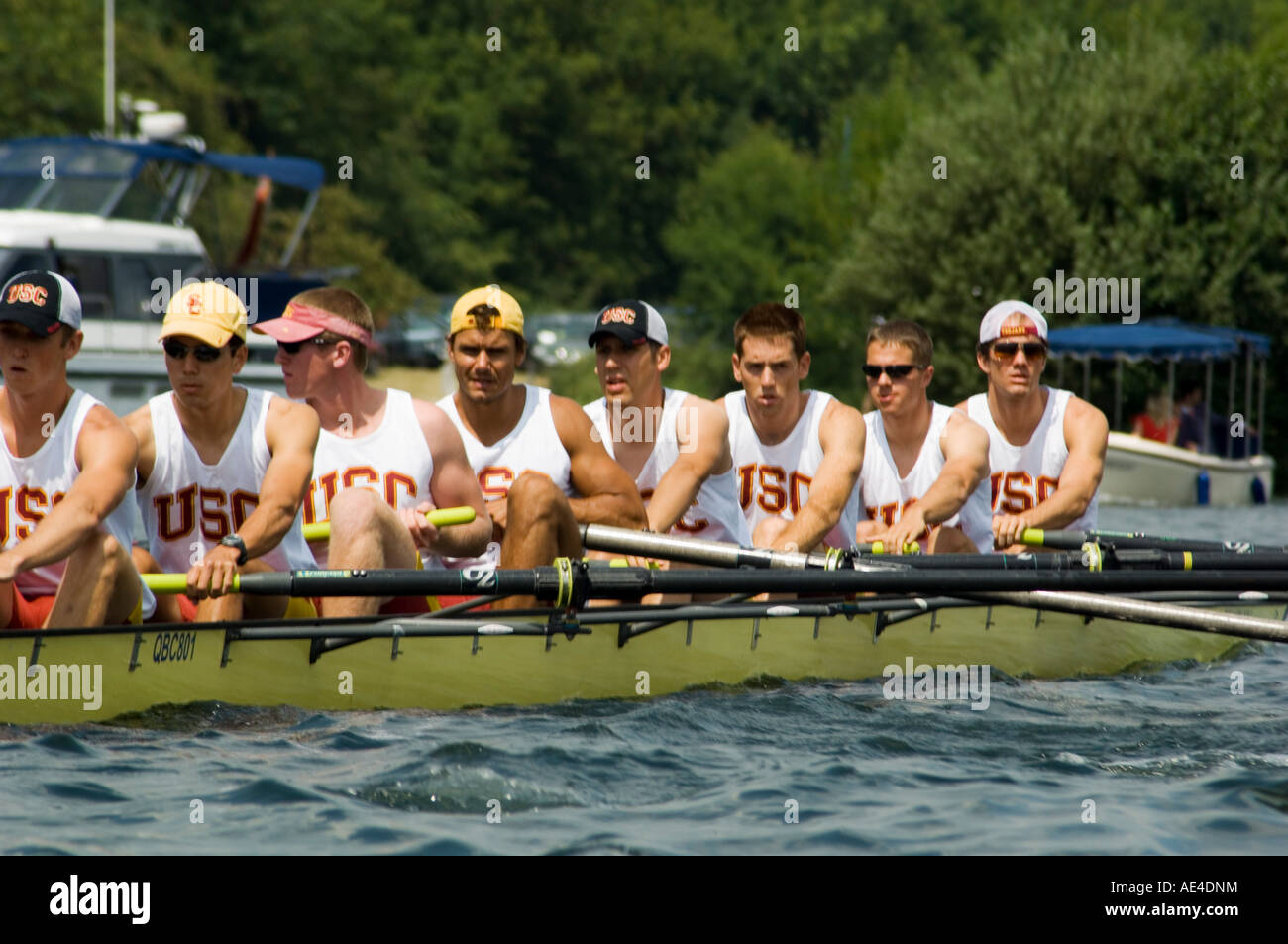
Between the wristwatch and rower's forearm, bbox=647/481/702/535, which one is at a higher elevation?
rower's forearm, bbox=647/481/702/535

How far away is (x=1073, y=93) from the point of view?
2800cm

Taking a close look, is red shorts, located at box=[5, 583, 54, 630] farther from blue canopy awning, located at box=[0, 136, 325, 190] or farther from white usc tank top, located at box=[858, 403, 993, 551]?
blue canopy awning, located at box=[0, 136, 325, 190]

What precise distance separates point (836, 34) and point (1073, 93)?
112ft

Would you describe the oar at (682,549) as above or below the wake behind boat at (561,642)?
above

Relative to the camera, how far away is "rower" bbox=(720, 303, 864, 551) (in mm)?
8367

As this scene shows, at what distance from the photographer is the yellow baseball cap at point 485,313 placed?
7516 millimetres

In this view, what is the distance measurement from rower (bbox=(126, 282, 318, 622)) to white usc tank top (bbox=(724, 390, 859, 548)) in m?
2.53

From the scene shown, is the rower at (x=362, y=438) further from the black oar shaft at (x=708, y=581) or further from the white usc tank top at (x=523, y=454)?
the black oar shaft at (x=708, y=581)

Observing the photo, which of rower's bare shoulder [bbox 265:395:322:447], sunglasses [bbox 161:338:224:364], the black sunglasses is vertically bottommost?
rower's bare shoulder [bbox 265:395:322:447]

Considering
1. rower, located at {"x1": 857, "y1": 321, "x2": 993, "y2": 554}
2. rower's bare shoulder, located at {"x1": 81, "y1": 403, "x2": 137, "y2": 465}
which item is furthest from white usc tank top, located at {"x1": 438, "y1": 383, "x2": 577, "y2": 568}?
rower, located at {"x1": 857, "y1": 321, "x2": 993, "y2": 554}

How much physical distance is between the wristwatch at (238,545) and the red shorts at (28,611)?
2.16 ft

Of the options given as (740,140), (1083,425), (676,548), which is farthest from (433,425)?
(740,140)

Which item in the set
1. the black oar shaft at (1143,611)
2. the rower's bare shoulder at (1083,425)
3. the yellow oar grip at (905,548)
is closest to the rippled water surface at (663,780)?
the black oar shaft at (1143,611)

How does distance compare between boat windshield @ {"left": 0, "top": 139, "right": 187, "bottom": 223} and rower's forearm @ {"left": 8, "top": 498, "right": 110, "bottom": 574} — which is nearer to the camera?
rower's forearm @ {"left": 8, "top": 498, "right": 110, "bottom": 574}
